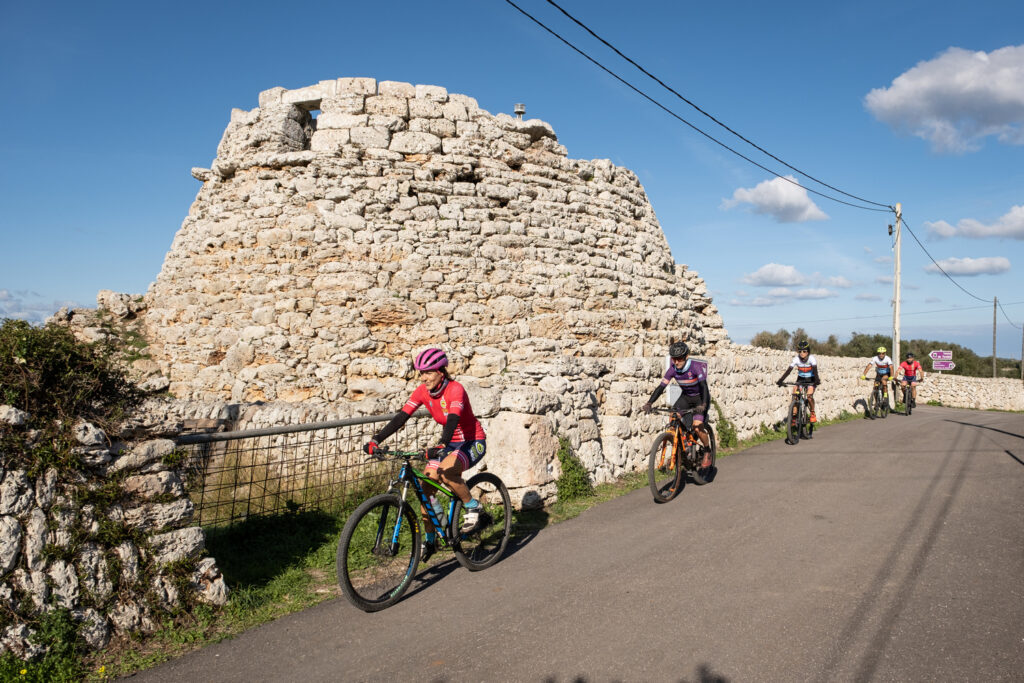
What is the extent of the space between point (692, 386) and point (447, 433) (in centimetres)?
457

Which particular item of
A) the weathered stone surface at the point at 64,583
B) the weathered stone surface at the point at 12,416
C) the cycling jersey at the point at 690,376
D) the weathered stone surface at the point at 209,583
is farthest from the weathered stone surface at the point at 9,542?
the cycling jersey at the point at 690,376

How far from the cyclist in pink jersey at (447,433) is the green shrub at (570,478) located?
2419 mm

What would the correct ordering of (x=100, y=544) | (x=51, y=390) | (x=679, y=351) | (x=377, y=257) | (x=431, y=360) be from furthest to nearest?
(x=377, y=257), (x=679, y=351), (x=431, y=360), (x=51, y=390), (x=100, y=544)

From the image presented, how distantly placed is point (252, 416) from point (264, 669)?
601 centimetres

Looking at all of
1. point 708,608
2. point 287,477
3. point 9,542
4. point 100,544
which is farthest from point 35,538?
point 708,608

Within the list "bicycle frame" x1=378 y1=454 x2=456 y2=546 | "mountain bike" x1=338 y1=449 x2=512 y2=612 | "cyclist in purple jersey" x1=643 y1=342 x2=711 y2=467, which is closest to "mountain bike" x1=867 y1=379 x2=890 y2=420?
"cyclist in purple jersey" x1=643 y1=342 x2=711 y2=467

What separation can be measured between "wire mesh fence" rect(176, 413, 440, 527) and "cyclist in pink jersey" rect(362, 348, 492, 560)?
142 centimetres

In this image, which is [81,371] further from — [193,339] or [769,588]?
[193,339]

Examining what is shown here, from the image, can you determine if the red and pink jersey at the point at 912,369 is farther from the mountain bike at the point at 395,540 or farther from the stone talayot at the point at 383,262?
the mountain bike at the point at 395,540

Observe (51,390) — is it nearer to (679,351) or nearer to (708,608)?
(708,608)

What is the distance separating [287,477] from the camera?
269 inches

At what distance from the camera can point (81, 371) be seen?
442 centimetres

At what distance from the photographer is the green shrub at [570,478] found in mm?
7988

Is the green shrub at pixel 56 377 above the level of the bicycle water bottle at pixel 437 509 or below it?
above
